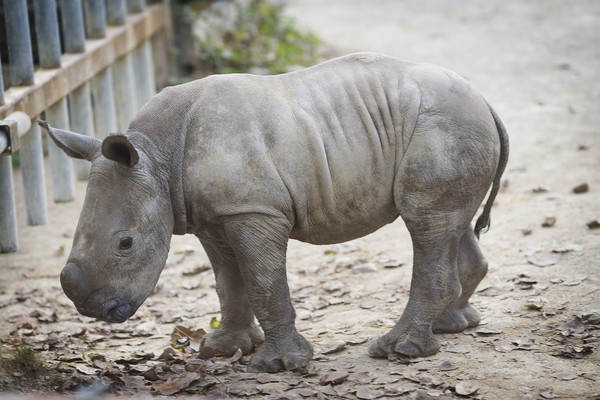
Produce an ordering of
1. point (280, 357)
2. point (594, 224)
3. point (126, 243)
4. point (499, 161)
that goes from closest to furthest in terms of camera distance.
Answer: point (126, 243), point (280, 357), point (499, 161), point (594, 224)

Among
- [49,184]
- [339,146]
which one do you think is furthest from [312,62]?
[339,146]

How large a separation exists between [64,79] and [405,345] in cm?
417

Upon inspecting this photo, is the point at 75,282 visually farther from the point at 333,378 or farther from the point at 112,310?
the point at 333,378

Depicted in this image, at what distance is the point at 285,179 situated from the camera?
16.9 ft

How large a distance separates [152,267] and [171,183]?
0.46 m

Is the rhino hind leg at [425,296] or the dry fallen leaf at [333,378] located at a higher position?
the rhino hind leg at [425,296]

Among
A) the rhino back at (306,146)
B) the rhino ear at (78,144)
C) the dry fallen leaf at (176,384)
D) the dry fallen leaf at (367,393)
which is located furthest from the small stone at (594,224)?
the rhino ear at (78,144)

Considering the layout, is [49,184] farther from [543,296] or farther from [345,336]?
[543,296]

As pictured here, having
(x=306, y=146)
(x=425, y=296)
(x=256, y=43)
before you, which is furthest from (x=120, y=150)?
(x=256, y=43)

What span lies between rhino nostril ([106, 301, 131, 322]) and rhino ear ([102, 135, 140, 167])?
734 mm

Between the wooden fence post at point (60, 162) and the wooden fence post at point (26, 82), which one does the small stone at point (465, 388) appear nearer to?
the wooden fence post at point (26, 82)

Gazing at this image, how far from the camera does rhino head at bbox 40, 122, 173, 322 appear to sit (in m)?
4.95

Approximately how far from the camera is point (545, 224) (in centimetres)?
741

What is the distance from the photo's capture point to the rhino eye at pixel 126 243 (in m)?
4.99
